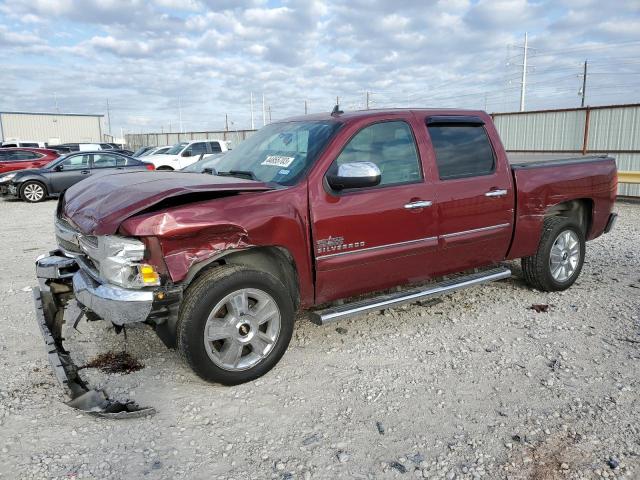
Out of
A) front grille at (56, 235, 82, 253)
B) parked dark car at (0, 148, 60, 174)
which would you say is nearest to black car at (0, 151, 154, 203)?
parked dark car at (0, 148, 60, 174)

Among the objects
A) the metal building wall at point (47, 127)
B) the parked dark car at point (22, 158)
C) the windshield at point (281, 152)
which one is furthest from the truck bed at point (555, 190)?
the metal building wall at point (47, 127)

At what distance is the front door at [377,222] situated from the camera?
373 cm

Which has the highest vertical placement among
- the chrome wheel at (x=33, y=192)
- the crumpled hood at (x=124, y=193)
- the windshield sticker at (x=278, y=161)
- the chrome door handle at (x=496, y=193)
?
the windshield sticker at (x=278, y=161)

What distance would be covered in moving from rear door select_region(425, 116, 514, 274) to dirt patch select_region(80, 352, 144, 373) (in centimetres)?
263

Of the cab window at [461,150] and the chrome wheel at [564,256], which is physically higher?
the cab window at [461,150]

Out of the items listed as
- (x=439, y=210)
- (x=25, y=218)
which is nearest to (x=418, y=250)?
(x=439, y=210)

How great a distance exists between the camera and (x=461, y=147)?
459cm

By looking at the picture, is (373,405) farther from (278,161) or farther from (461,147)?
(461,147)

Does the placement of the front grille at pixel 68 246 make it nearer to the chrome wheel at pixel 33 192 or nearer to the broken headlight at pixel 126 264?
the broken headlight at pixel 126 264

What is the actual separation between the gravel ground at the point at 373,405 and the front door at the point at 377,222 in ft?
1.93

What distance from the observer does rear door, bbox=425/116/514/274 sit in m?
4.36

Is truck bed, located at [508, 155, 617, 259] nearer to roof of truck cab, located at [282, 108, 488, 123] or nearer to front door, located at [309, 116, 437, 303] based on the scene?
roof of truck cab, located at [282, 108, 488, 123]

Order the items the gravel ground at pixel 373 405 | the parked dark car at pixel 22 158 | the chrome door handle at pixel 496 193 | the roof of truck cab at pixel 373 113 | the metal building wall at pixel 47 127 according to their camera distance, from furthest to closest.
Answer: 1. the metal building wall at pixel 47 127
2. the parked dark car at pixel 22 158
3. the chrome door handle at pixel 496 193
4. the roof of truck cab at pixel 373 113
5. the gravel ground at pixel 373 405

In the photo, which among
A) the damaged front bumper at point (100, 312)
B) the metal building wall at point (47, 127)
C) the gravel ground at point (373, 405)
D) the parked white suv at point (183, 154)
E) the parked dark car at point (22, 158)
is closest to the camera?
the gravel ground at point (373, 405)
